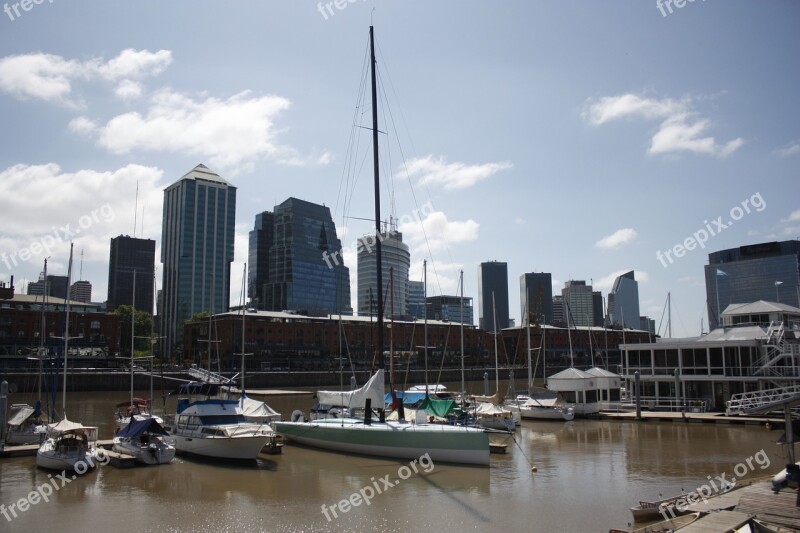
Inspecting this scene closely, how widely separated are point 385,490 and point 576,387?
1352 inches

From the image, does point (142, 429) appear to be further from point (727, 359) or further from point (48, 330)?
point (48, 330)

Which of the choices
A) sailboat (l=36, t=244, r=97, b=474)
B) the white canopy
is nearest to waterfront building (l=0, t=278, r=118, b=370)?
the white canopy

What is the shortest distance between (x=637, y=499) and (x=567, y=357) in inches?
6222

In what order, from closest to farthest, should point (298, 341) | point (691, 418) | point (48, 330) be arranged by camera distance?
1. point (691, 418)
2. point (48, 330)
3. point (298, 341)

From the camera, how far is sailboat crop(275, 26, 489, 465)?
100 feet

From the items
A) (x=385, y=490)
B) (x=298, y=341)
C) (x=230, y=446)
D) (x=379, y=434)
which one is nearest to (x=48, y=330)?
(x=298, y=341)

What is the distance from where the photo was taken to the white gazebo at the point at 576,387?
5584cm

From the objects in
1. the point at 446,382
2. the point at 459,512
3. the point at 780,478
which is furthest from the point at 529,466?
the point at 446,382

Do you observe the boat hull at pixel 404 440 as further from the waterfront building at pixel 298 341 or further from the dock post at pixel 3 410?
the waterfront building at pixel 298 341

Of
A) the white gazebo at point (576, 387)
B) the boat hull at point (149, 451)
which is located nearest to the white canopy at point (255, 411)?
the boat hull at point (149, 451)

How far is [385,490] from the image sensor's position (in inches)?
1018

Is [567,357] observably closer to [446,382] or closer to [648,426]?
[446,382]

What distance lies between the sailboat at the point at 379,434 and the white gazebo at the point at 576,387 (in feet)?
74.8

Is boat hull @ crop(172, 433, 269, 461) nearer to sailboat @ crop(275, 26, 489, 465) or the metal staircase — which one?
sailboat @ crop(275, 26, 489, 465)
